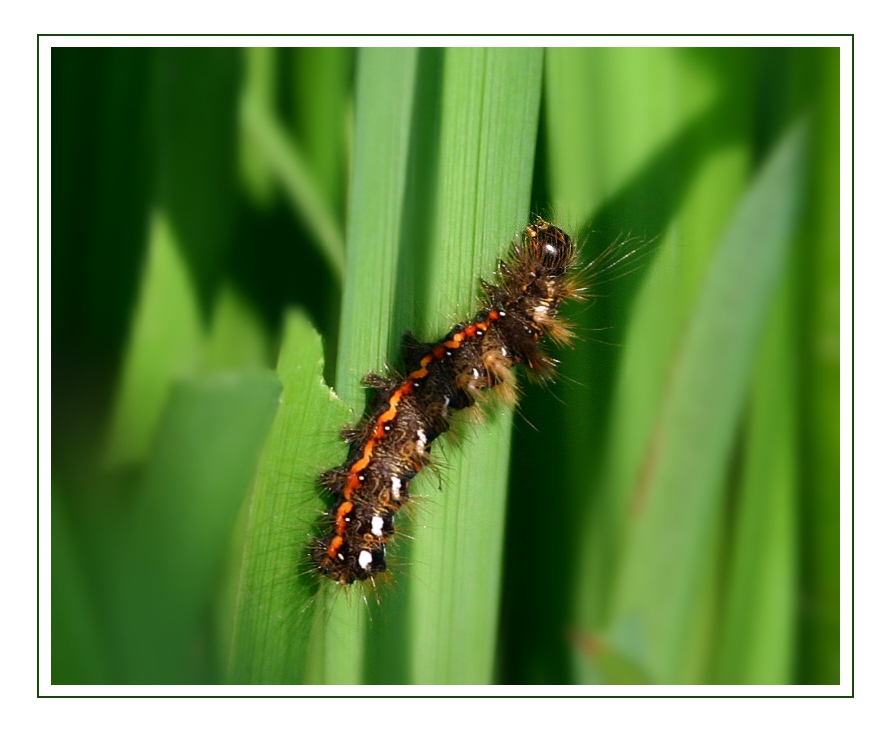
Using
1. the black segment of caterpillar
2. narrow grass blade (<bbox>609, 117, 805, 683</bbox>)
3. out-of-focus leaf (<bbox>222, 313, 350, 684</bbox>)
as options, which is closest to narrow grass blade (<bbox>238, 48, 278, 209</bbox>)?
out-of-focus leaf (<bbox>222, 313, 350, 684</bbox>)

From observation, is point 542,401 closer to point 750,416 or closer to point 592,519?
point 592,519

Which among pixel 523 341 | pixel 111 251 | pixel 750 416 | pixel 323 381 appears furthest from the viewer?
pixel 750 416

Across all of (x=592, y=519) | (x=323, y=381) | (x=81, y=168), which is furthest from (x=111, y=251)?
(x=592, y=519)

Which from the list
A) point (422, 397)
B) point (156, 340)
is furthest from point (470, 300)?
point (156, 340)

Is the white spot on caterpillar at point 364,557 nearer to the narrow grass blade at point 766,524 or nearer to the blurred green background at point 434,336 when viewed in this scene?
the blurred green background at point 434,336

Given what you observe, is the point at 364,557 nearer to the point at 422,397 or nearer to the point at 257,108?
the point at 422,397

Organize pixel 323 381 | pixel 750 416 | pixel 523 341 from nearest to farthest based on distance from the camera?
pixel 323 381 → pixel 523 341 → pixel 750 416

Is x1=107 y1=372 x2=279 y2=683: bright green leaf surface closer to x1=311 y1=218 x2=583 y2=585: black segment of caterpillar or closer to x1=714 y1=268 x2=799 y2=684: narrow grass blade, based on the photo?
x1=311 y1=218 x2=583 y2=585: black segment of caterpillar
